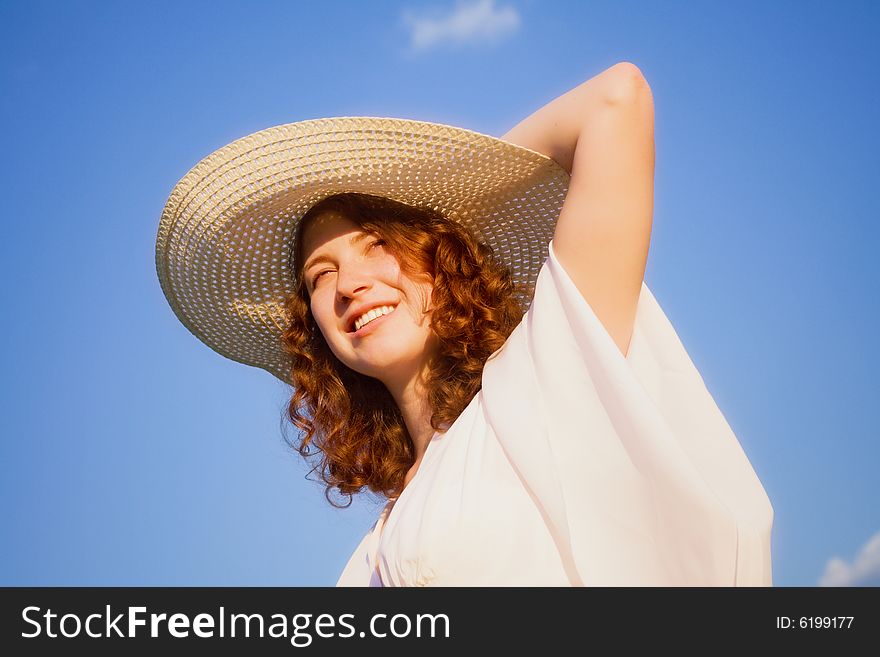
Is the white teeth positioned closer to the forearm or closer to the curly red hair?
the curly red hair

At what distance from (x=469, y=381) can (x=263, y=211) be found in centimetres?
84

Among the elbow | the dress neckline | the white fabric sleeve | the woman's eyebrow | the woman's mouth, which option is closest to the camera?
the white fabric sleeve

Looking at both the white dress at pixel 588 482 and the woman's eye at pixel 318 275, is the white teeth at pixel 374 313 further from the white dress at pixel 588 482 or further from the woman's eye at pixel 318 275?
the white dress at pixel 588 482

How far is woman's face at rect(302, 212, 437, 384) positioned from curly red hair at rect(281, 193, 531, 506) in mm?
34

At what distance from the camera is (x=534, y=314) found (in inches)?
83.0

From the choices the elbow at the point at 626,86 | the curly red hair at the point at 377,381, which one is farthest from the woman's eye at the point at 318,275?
the elbow at the point at 626,86

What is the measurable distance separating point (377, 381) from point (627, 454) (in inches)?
50.7

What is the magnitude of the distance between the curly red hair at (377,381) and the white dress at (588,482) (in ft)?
1.25

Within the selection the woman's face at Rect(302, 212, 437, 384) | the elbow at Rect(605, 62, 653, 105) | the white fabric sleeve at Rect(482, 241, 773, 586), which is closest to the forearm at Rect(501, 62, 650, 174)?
the elbow at Rect(605, 62, 653, 105)

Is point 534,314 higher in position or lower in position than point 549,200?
lower

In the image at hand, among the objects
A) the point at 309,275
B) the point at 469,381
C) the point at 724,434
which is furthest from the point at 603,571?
the point at 309,275

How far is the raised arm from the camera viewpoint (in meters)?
1.98
